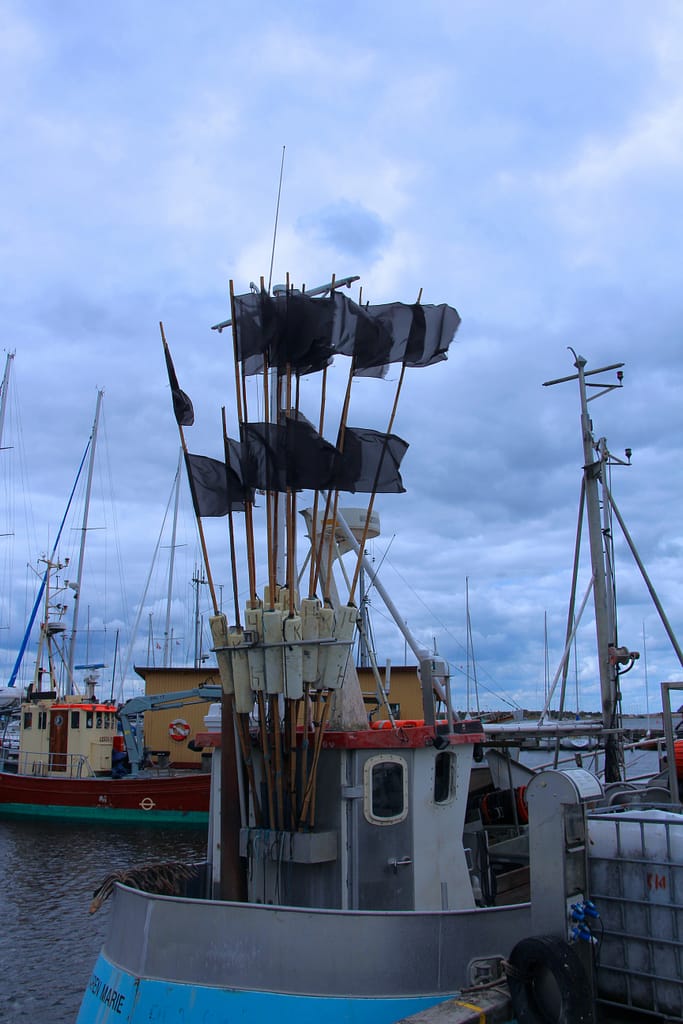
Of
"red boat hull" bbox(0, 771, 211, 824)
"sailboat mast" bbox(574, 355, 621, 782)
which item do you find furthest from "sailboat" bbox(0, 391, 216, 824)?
"sailboat mast" bbox(574, 355, 621, 782)

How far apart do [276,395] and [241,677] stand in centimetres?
328

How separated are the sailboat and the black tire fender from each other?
85.1ft

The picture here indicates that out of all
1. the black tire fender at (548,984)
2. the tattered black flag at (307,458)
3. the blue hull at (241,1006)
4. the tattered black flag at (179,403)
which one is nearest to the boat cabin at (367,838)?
the blue hull at (241,1006)

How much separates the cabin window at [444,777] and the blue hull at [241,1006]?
2.24m

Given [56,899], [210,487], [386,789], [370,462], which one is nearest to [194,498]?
[210,487]

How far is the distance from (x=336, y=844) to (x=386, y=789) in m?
0.78

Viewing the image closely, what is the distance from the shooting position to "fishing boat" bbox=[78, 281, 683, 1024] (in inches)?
294

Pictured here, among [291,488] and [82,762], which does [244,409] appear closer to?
[291,488]

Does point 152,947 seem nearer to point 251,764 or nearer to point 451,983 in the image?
point 251,764

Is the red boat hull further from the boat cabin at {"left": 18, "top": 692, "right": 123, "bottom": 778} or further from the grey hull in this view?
the grey hull

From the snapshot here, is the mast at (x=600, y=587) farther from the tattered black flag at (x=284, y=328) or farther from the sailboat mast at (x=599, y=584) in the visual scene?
the tattered black flag at (x=284, y=328)

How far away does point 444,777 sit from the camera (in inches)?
387

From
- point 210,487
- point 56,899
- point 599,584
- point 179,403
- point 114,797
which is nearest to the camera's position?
point 179,403

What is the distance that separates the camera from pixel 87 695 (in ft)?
128
